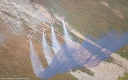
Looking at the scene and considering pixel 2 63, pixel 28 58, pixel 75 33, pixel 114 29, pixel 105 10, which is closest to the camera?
pixel 2 63

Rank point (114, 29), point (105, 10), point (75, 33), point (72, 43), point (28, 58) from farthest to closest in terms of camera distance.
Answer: point (105, 10) < point (114, 29) < point (75, 33) < point (72, 43) < point (28, 58)

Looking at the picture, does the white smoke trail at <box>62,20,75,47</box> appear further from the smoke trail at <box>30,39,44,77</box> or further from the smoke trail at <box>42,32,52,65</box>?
the smoke trail at <box>30,39,44,77</box>

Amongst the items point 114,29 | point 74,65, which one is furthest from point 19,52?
point 114,29

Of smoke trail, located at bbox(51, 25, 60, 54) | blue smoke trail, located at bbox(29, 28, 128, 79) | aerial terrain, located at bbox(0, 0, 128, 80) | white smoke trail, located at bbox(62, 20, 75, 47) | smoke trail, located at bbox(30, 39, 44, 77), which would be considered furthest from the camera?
white smoke trail, located at bbox(62, 20, 75, 47)

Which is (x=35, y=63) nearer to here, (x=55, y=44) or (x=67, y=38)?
(x=55, y=44)

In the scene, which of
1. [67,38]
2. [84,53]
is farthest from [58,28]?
[84,53]

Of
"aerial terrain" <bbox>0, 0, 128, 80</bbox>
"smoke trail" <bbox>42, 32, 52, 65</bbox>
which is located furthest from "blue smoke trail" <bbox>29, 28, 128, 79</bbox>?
"aerial terrain" <bbox>0, 0, 128, 80</bbox>

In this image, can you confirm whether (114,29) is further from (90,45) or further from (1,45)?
(1,45)

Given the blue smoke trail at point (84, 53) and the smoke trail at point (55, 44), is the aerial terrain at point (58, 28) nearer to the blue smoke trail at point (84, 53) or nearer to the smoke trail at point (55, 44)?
the smoke trail at point (55, 44)
